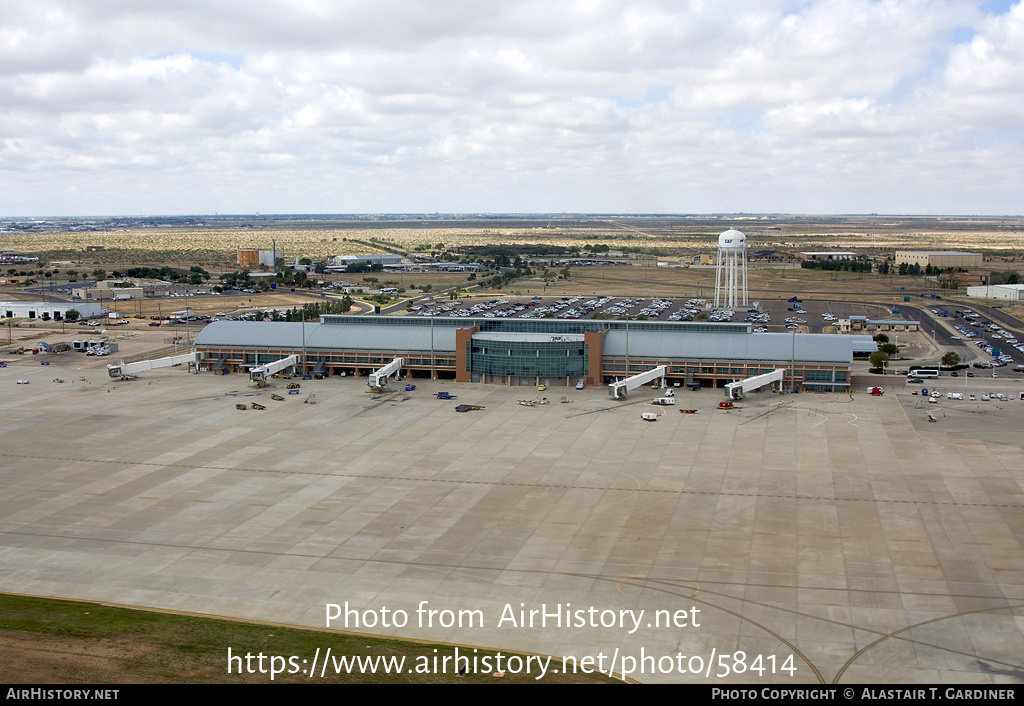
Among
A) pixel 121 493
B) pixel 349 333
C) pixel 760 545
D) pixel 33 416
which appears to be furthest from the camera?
pixel 349 333

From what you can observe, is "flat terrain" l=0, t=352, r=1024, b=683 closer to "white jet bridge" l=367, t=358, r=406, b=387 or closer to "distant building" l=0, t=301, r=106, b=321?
"white jet bridge" l=367, t=358, r=406, b=387

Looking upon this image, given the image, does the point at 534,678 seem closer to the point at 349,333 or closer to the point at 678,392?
the point at 678,392

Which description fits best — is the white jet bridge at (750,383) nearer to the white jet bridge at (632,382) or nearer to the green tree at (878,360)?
the white jet bridge at (632,382)

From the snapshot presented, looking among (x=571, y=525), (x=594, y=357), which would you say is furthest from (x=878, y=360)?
(x=571, y=525)

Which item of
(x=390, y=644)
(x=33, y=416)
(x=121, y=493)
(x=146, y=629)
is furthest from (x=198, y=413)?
(x=390, y=644)

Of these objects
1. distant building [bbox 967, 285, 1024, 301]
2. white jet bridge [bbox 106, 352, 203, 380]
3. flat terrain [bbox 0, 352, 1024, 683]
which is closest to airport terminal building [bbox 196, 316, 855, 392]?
white jet bridge [bbox 106, 352, 203, 380]

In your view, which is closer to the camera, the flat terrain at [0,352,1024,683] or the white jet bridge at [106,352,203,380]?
the flat terrain at [0,352,1024,683]
